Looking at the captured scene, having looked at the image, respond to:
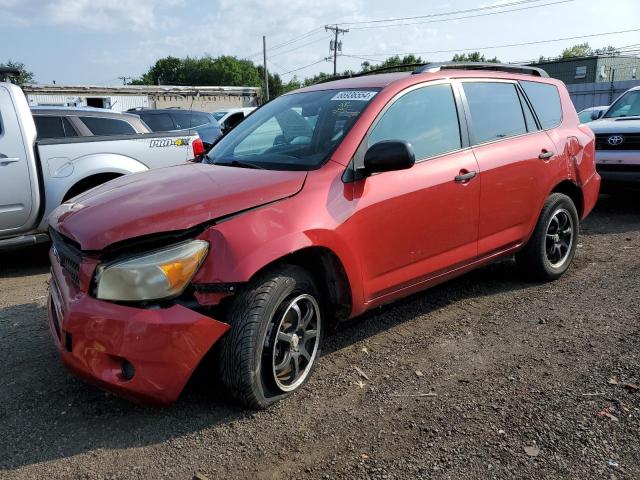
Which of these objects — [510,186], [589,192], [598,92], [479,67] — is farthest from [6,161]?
[598,92]

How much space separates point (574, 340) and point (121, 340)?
2.90 meters

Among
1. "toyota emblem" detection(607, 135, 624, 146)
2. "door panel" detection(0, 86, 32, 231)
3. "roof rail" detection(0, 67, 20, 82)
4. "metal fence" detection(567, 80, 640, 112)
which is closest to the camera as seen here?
"door panel" detection(0, 86, 32, 231)

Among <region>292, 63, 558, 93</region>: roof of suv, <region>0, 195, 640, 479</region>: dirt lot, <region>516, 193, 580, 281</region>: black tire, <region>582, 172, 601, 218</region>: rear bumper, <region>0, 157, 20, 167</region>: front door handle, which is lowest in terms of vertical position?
<region>0, 195, 640, 479</region>: dirt lot

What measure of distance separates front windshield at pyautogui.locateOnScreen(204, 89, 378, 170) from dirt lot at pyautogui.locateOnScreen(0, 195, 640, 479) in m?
1.32

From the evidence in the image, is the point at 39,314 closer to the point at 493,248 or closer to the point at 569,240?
the point at 493,248

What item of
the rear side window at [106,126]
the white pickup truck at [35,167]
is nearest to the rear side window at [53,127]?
the rear side window at [106,126]

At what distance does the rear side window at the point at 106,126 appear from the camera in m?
6.96

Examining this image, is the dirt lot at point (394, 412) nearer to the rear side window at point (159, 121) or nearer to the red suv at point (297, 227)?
the red suv at point (297, 227)

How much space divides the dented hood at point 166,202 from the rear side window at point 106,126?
13.1 ft

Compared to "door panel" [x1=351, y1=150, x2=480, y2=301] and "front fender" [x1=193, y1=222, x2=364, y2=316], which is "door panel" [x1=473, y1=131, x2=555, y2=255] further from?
"front fender" [x1=193, y1=222, x2=364, y2=316]

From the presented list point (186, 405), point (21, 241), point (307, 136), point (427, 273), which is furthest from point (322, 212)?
point (21, 241)

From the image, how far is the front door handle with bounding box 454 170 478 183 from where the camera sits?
3779mm

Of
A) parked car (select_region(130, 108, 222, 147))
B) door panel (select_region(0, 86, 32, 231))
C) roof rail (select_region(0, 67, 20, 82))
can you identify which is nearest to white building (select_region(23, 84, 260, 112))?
parked car (select_region(130, 108, 222, 147))

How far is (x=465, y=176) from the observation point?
150 inches
